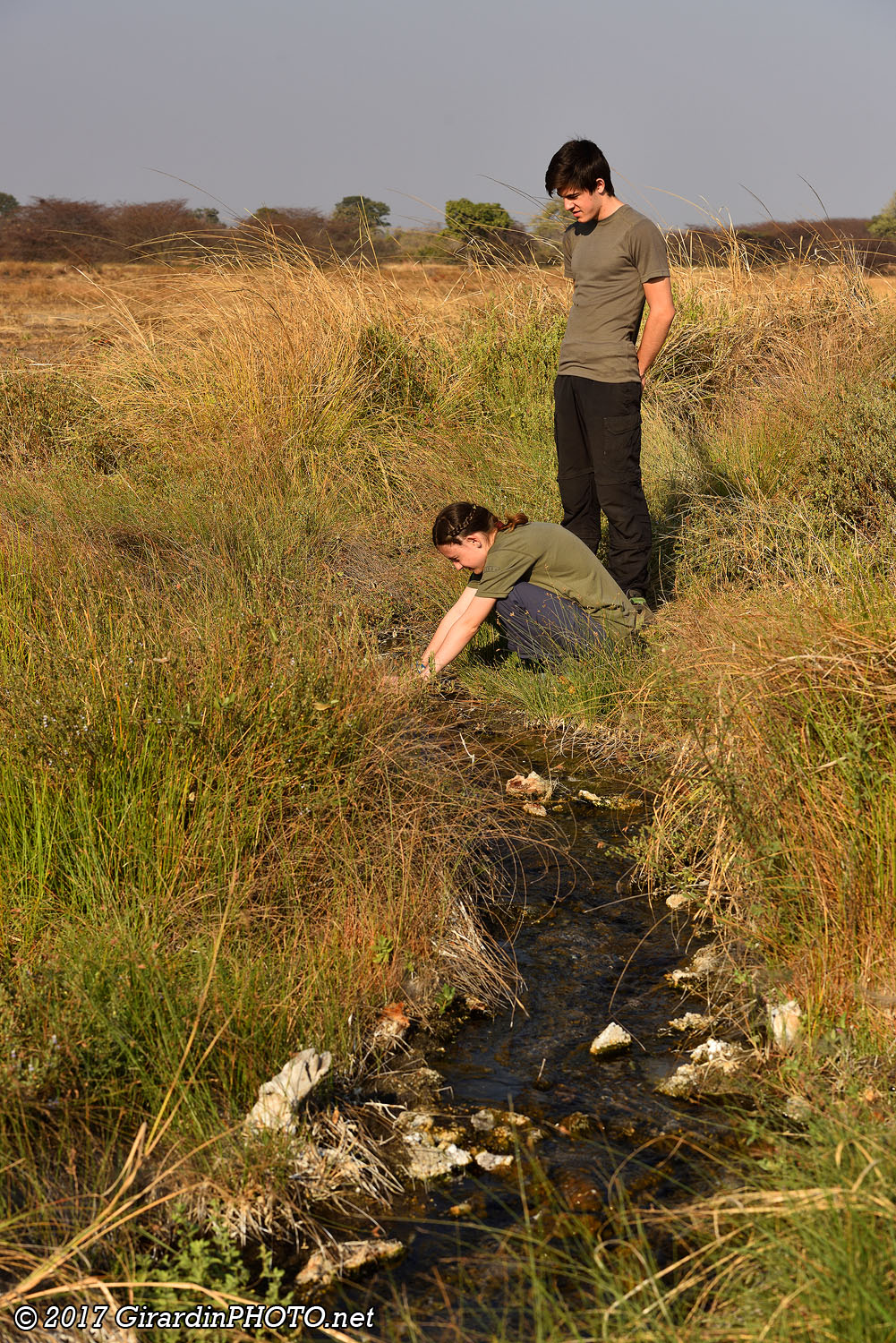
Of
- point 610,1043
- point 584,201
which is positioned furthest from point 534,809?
point 584,201

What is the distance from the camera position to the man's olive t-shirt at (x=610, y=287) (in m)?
4.61

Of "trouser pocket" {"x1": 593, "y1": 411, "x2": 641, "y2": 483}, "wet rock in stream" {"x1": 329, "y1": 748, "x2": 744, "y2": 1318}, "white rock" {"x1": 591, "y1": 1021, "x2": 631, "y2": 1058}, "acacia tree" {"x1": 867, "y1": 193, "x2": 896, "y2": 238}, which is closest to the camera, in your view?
"wet rock in stream" {"x1": 329, "y1": 748, "x2": 744, "y2": 1318}

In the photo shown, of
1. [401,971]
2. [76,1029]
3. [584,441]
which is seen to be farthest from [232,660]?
[584,441]

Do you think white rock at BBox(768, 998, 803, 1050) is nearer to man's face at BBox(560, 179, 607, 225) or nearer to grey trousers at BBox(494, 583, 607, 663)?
grey trousers at BBox(494, 583, 607, 663)

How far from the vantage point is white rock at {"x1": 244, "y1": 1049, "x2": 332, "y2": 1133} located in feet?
6.97

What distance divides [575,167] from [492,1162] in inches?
154

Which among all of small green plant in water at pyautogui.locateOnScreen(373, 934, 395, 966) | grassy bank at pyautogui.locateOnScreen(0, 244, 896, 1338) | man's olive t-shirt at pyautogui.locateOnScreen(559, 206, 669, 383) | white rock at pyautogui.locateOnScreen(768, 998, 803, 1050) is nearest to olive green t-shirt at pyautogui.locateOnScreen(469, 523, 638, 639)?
grassy bank at pyautogui.locateOnScreen(0, 244, 896, 1338)

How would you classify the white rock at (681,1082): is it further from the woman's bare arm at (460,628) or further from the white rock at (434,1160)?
the woman's bare arm at (460,628)

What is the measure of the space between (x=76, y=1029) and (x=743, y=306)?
8029 millimetres

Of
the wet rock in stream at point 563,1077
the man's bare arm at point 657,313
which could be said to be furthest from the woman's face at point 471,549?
the wet rock in stream at point 563,1077

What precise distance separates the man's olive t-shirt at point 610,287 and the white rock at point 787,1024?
3101 mm

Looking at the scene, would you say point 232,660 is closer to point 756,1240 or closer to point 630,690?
point 630,690

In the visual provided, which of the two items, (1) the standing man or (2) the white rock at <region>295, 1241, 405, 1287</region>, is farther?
(1) the standing man

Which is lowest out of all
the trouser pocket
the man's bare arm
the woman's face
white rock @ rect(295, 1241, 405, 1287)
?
white rock @ rect(295, 1241, 405, 1287)
